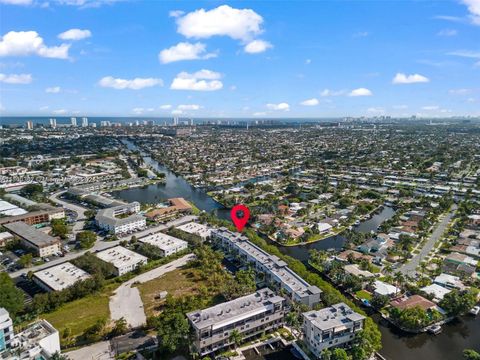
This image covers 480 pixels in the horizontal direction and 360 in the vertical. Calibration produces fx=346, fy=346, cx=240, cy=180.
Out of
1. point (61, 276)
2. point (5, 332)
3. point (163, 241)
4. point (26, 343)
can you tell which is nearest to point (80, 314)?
point (61, 276)

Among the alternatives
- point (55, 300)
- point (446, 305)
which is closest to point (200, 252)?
point (55, 300)

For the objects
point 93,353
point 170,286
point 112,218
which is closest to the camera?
point 93,353

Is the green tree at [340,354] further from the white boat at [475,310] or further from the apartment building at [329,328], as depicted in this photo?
the white boat at [475,310]

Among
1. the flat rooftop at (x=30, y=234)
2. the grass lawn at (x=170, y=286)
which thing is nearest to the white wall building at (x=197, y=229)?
the grass lawn at (x=170, y=286)

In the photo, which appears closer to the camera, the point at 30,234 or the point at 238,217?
the point at 30,234

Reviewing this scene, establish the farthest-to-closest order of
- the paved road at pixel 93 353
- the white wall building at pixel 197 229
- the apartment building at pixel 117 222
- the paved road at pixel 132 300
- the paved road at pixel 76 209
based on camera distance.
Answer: the paved road at pixel 76 209 < the apartment building at pixel 117 222 < the white wall building at pixel 197 229 < the paved road at pixel 132 300 < the paved road at pixel 93 353

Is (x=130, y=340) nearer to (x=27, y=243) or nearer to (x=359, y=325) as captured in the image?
(x=359, y=325)

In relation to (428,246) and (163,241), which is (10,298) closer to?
(163,241)
